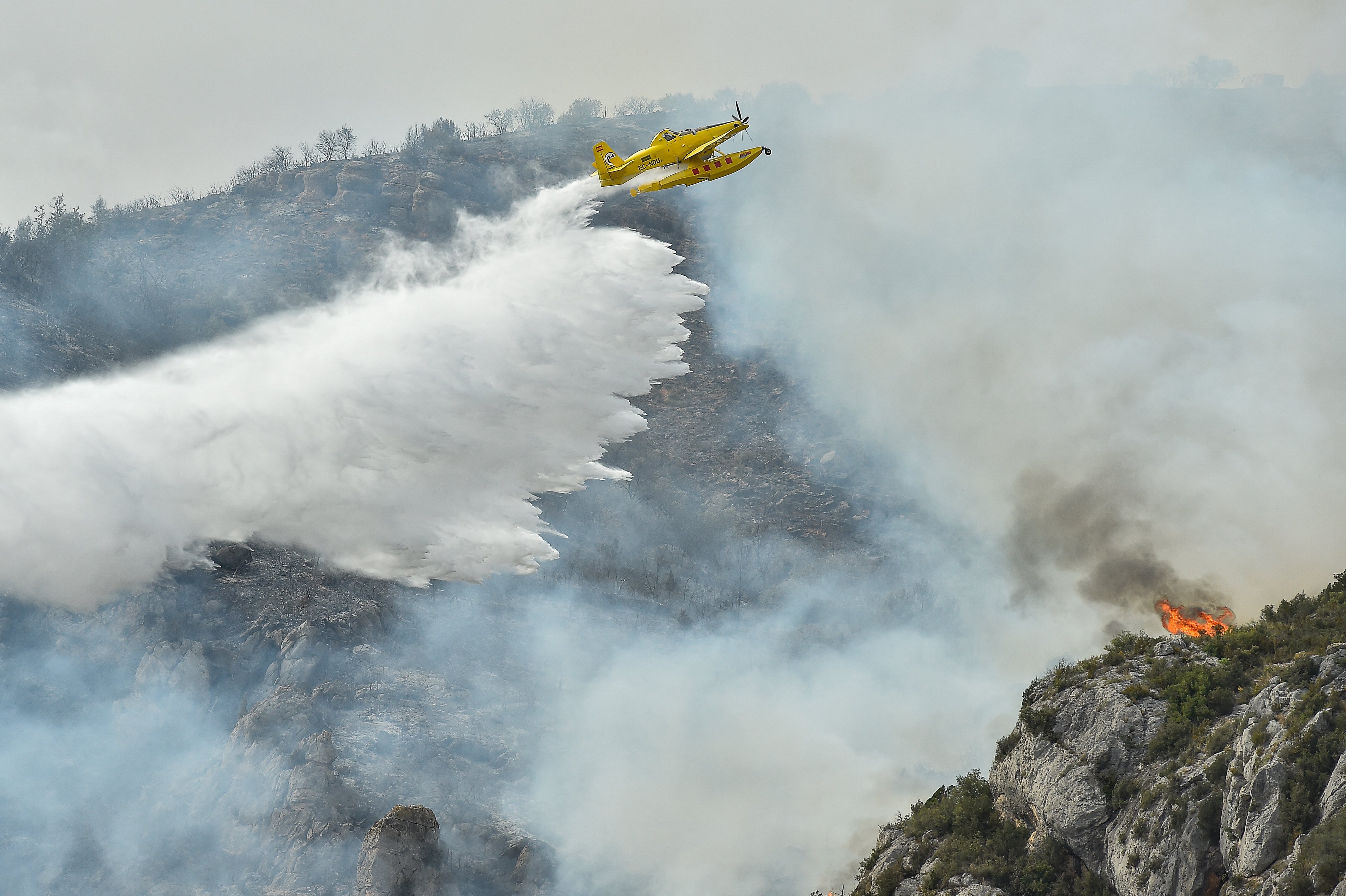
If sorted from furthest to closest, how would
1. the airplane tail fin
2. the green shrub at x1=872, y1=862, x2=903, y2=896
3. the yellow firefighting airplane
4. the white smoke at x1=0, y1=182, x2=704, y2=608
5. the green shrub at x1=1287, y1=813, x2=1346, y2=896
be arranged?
1. the white smoke at x1=0, y1=182, x2=704, y2=608
2. the airplane tail fin
3. the yellow firefighting airplane
4. the green shrub at x1=872, y1=862, x2=903, y2=896
5. the green shrub at x1=1287, y1=813, x2=1346, y2=896

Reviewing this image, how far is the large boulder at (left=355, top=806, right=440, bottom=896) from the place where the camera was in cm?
4662

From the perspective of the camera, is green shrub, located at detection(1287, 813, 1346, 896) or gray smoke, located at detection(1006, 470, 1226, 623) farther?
gray smoke, located at detection(1006, 470, 1226, 623)

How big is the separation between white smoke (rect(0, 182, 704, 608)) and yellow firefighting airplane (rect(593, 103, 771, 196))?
2300 centimetres

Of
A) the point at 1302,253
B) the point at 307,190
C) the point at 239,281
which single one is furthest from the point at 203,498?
the point at 1302,253

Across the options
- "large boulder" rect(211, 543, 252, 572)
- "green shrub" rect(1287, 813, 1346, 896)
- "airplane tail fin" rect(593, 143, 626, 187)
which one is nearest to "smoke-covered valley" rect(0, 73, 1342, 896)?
"large boulder" rect(211, 543, 252, 572)

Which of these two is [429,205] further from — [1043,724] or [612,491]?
[1043,724]

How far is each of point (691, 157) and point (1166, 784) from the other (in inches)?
1255

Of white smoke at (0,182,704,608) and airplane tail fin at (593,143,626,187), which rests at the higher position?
airplane tail fin at (593,143,626,187)

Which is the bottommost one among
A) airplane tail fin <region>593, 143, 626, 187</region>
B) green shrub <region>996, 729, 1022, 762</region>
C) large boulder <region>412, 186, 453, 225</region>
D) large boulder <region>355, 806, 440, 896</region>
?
large boulder <region>355, 806, 440, 896</region>

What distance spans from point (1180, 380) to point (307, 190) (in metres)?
83.4

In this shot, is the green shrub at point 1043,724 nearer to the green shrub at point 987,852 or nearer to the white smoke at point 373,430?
the green shrub at point 987,852

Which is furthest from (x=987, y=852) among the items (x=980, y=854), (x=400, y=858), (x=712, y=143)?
(x=712, y=143)

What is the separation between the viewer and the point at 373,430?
6594 centimetres

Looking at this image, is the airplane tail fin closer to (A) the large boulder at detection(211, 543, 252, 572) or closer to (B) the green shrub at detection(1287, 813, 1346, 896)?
(A) the large boulder at detection(211, 543, 252, 572)
